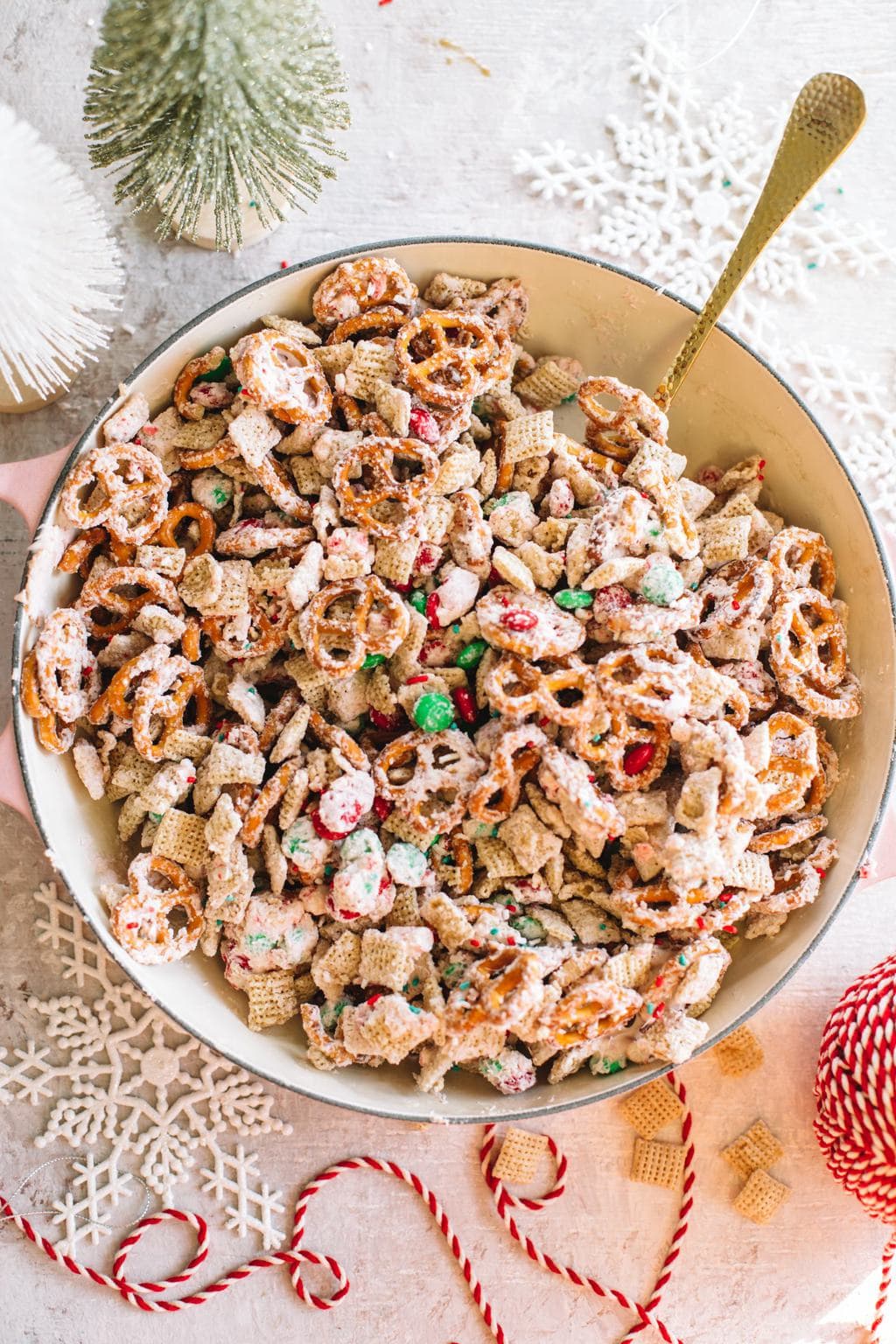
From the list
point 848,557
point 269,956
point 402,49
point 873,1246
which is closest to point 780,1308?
point 873,1246

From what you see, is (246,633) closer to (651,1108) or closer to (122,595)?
(122,595)

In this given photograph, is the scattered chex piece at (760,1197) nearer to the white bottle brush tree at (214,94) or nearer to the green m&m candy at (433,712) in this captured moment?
the green m&m candy at (433,712)

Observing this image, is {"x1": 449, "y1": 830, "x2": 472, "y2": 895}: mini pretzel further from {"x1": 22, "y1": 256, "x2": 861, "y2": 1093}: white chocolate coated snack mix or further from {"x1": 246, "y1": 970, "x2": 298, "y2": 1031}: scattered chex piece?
{"x1": 246, "y1": 970, "x2": 298, "y2": 1031}: scattered chex piece

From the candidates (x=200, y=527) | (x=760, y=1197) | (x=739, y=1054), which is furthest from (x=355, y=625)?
(x=760, y=1197)

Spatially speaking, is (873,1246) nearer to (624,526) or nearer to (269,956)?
(269,956)

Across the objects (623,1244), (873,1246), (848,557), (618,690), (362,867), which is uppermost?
(848,557)

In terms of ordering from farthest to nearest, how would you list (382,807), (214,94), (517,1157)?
(517,1157) → (382,807) → (214,94)

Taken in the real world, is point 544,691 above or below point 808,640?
below
